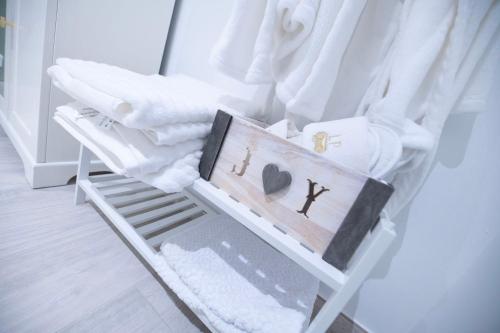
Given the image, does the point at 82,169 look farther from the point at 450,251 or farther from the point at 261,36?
the point at 450,251

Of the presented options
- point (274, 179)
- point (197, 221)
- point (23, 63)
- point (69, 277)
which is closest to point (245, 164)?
point (274, 179)

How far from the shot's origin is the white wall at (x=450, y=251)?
1.65ft

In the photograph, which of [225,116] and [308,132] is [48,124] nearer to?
[225,116]

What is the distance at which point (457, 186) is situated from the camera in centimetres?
53

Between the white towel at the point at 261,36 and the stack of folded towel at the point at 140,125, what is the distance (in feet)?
0.39

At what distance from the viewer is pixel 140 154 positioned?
19.3 inches

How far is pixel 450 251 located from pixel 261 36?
2.13ft

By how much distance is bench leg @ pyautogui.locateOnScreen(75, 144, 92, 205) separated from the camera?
754 mm

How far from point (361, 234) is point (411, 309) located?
1.43 feet

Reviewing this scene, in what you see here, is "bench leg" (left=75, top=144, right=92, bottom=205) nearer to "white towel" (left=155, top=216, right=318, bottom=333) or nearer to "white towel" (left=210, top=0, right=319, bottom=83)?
"white towel" (left=155, top=216, right=318, bottom=333)

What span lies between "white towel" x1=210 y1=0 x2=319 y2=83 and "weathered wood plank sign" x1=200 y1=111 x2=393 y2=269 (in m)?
0.12

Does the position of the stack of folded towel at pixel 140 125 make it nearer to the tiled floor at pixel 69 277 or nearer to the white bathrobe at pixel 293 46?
the white bathrobe at pixel 293 46

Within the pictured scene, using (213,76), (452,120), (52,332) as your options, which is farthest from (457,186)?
(52,332)

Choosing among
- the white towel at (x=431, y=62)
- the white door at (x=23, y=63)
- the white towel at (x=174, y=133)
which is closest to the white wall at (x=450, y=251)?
the white towel at (x=431, y=62)
